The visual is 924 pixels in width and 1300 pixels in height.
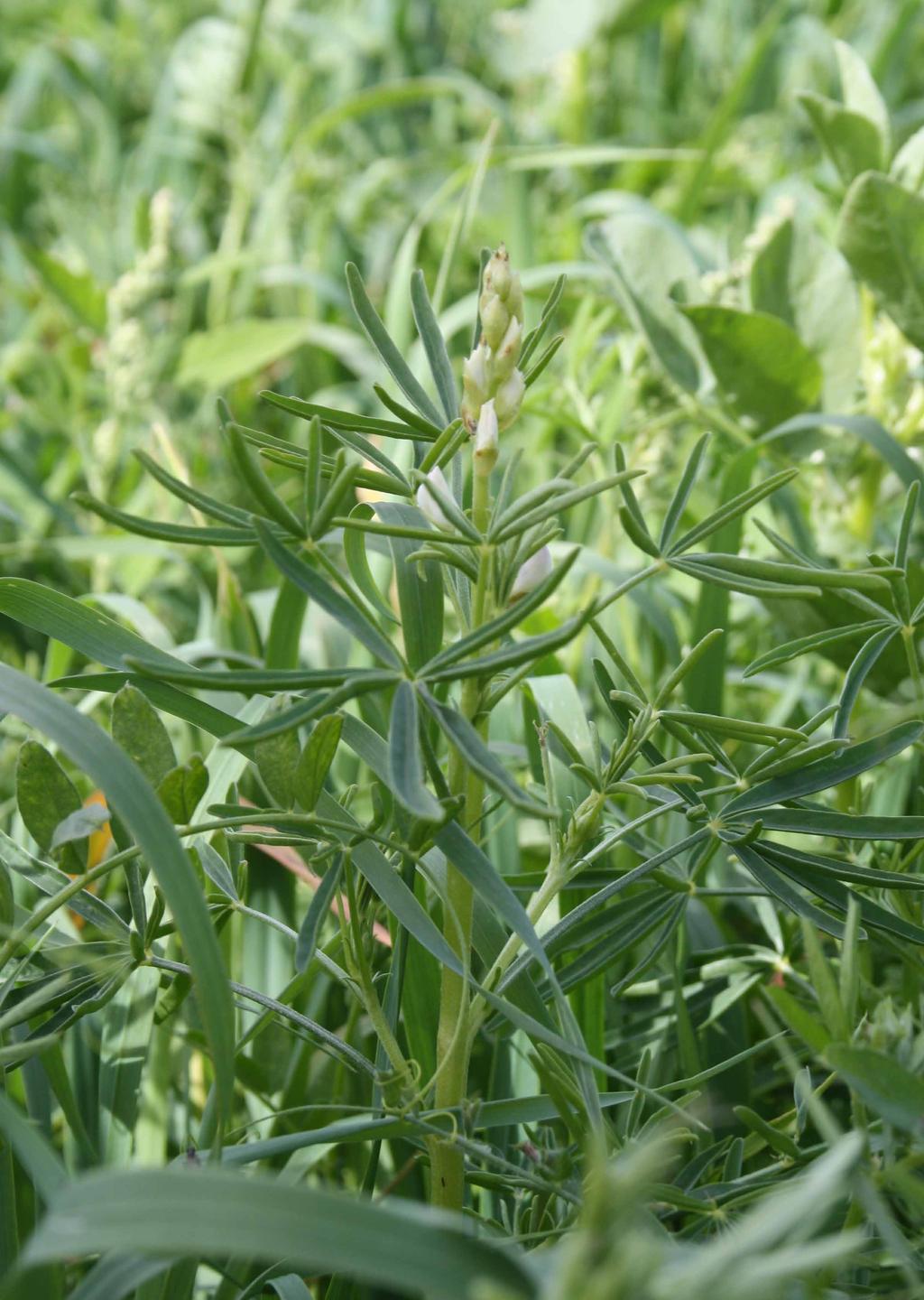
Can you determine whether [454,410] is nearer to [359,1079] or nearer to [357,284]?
[357,284]

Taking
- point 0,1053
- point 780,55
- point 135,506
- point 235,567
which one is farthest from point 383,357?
point 780,55

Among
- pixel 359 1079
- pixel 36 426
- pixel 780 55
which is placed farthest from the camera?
pixel 780 55

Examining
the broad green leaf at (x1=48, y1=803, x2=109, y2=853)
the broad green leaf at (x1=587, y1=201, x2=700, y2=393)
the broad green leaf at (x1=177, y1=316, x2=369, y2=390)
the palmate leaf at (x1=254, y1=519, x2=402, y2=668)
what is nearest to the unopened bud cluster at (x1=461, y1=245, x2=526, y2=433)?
the palmate leaf at (x1=254, y1=519, x2=402, y2=668)

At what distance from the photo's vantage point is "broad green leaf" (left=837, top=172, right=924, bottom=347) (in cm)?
96

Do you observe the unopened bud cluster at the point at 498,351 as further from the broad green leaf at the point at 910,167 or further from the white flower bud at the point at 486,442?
the broad green leaf at the point at 910,167

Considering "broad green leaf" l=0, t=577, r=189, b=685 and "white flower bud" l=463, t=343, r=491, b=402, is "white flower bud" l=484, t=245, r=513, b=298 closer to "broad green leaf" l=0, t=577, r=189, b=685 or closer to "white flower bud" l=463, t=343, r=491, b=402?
"white flower bud" l=463, t=343, r=491, b=402

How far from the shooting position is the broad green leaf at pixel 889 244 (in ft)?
3.14

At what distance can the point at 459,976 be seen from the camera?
56cm

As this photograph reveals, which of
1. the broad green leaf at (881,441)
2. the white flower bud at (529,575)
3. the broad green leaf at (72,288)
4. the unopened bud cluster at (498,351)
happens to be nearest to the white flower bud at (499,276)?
the unopened bud cluster at (498,351)

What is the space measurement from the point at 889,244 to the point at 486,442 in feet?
1.98

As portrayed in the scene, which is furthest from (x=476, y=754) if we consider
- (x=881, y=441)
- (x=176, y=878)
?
(x=881, y=441)

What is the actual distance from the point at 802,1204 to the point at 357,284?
1.40 feet

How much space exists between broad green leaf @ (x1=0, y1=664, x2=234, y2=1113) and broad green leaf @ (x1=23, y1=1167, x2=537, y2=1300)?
0.14m

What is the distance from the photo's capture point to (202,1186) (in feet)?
1.08
